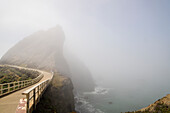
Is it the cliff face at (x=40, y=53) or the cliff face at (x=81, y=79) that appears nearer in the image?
the cliff face at (x=40, y=53)

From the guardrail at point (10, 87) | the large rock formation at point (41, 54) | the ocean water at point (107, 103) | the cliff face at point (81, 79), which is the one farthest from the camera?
the cliff face at point (81, 79)

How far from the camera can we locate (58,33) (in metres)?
93.6

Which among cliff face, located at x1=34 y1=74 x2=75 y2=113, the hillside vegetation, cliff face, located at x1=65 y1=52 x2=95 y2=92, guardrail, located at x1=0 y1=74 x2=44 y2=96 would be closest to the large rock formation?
cliff face, located at x1=65 y1=52 x2=95 y2=92

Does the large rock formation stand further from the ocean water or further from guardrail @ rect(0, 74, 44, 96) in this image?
guardrail @ rect(0, 74, 44, 96)

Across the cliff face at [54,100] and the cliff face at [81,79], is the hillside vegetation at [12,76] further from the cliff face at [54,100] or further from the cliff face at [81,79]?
the cliff face at [81,79]

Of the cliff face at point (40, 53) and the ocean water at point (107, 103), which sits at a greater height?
the cliff face at point (40, 53)

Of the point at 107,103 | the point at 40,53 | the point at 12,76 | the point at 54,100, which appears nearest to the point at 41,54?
the point at 40,53

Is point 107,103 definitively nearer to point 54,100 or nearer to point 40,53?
point 54,100

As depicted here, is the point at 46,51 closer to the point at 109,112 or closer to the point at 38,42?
the point at 38,42

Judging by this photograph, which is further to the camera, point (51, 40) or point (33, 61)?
point (51, 40)

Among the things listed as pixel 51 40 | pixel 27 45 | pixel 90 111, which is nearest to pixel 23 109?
pixel 90 111

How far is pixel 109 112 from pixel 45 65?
40.5m

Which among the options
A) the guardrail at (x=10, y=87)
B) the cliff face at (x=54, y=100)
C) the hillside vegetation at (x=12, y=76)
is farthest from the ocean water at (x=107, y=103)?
the guardrail at (x=10, y=87)

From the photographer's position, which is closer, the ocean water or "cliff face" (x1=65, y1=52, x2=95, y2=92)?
the ocean water
